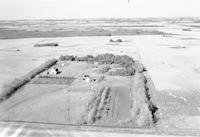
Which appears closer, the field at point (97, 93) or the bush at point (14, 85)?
the field at point (97, 93)

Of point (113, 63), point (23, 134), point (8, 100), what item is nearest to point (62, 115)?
point (23, 134)

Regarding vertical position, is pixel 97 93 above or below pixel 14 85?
below

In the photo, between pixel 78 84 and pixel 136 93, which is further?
pixel 78 84

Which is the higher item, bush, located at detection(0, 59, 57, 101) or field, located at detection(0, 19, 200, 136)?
bush, located at detection(0, 59, 57, 101)

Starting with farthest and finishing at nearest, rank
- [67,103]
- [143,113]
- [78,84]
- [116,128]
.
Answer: [78,84] < [67,103] < [143,113] < [116,128]

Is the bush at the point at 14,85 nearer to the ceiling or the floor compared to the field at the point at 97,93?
nearer to the ceiling

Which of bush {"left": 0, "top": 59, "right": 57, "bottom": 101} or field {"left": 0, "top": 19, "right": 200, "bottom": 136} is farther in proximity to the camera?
bush {"left": 0, "top": 59, "right": 57, "bottom": 101}

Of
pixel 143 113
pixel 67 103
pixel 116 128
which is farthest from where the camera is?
pixel 67 103

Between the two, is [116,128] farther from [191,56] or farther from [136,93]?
[191,56]

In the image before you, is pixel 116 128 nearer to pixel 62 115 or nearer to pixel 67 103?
pixel 62 115

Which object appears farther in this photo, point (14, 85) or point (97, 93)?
point (14, 85)
